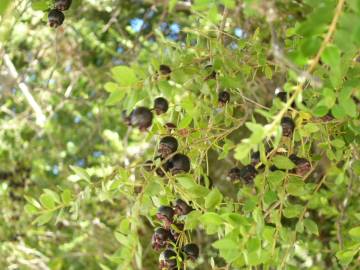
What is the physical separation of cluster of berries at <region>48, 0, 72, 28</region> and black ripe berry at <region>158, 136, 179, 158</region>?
361mm

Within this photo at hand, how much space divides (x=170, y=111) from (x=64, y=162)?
2.30 metres

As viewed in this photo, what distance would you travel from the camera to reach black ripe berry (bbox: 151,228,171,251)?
47.6 inches

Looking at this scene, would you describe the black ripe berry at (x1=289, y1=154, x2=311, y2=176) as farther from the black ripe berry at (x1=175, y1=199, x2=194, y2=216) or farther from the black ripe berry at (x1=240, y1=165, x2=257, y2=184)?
the black ripe berry at (x1=175, y1=199, x2=194, y2=216)

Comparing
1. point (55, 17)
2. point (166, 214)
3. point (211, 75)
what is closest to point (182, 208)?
point (166, 214)

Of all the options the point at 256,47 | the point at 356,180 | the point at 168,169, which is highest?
the point at 256,47

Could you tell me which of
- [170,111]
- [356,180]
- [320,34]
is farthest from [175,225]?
[356,180]

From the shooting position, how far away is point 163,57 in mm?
1134

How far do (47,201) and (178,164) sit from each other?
0.99 feet

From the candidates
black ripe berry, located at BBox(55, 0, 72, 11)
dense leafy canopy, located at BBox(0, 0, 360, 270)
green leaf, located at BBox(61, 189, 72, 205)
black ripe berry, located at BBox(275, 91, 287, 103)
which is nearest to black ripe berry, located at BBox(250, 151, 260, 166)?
dense leafy canopy, located at BBox(0, 0, 360, 270)

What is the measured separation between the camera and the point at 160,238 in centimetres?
121

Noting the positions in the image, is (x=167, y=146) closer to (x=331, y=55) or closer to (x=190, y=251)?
(x=190, y=251)

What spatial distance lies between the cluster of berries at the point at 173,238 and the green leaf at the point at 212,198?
0.06m

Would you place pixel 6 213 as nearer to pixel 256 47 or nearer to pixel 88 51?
pixel 88 51

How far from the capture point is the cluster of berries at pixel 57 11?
1.28 metres
